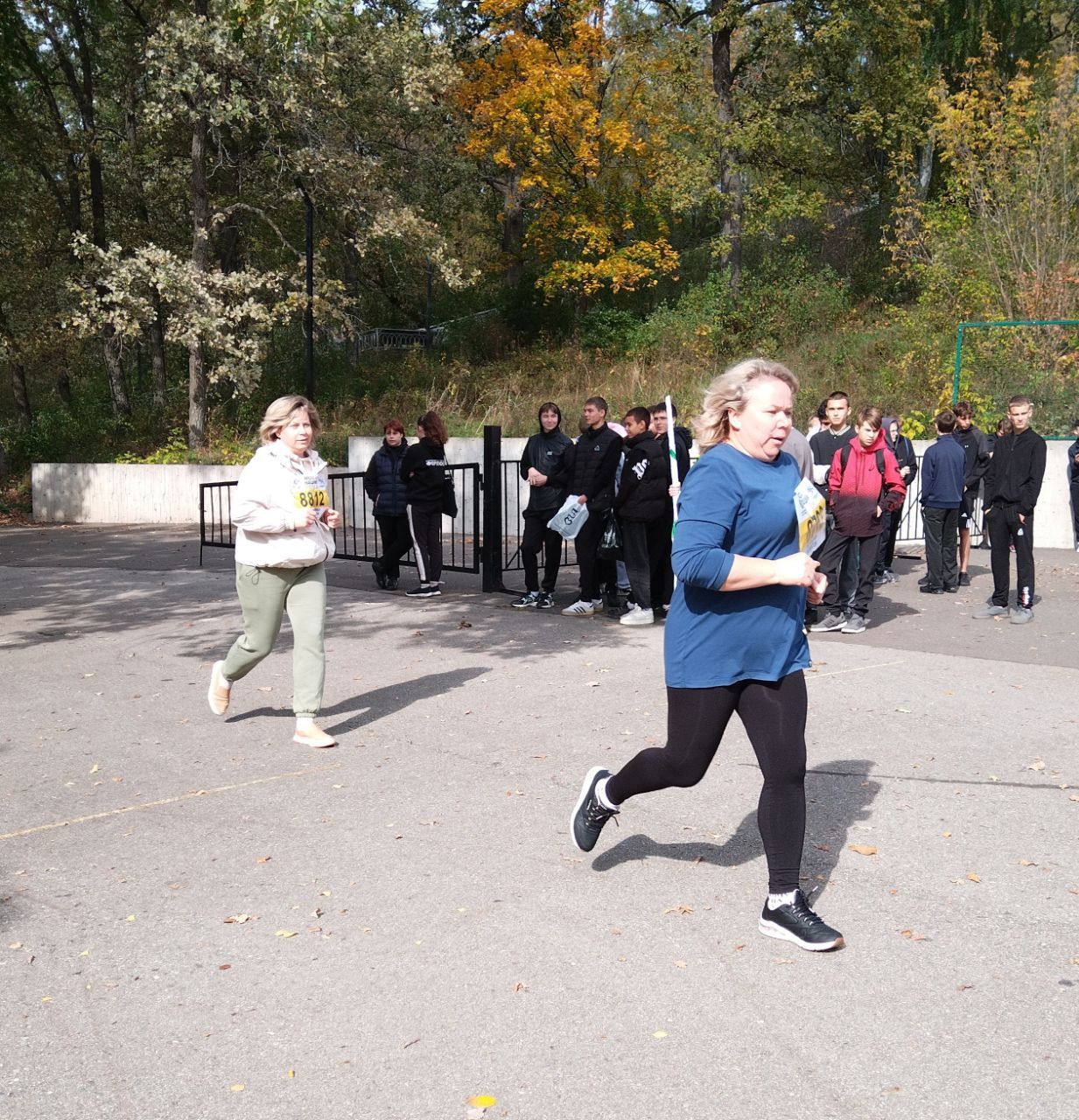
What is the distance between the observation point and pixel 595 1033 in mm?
3684

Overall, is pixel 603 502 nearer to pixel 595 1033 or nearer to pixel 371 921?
pixel 371 921

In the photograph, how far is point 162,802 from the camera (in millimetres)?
5996

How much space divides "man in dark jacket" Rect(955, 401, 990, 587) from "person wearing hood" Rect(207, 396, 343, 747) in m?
8.89

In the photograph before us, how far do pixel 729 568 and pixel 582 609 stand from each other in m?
7.35

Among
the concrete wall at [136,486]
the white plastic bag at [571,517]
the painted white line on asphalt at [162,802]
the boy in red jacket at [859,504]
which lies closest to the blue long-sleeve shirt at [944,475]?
the boy in red jacket at [859,504]

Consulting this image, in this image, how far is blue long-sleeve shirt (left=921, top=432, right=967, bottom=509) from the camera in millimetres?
12977

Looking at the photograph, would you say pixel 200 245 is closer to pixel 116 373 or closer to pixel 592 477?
pixel 116 373

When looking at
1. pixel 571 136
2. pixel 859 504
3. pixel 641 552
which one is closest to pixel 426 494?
pixel 641 552

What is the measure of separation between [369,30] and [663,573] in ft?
57.3

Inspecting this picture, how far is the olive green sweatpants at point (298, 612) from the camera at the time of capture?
6992 mm

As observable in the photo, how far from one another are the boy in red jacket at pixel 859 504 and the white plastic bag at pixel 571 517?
2.09 metres

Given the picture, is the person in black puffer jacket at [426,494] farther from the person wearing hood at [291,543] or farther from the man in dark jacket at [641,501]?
the person wearing hood at [291,543]

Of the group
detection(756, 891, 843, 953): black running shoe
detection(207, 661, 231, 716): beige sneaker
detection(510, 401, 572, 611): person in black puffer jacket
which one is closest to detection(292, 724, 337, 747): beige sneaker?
detection(207, 661, 231, 716): beige sneaker

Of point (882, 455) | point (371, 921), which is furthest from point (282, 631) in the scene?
point (371, 921)
